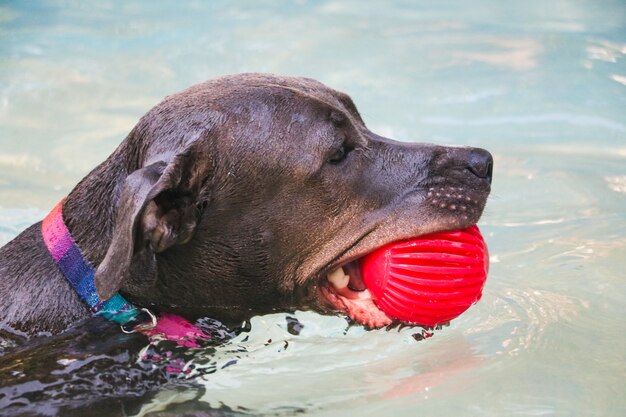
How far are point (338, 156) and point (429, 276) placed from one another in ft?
2.28

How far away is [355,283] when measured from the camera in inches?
195

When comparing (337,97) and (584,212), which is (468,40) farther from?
(337,97)

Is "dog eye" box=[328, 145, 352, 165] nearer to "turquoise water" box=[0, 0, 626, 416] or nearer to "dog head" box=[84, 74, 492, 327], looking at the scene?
"dog head" box=[84, 74, 492, 327]

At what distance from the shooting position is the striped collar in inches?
187

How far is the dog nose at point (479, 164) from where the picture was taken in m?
4.89

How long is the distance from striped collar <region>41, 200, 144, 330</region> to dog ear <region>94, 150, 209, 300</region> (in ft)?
1.15

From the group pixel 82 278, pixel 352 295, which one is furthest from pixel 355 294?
pixel 82 278

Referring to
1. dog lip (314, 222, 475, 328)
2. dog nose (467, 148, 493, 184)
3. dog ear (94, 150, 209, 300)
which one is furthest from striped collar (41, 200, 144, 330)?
dog nose (467, 148, 493, 184)

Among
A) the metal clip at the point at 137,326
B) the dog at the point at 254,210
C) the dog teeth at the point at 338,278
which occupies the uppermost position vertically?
the dog at the point at 254,210

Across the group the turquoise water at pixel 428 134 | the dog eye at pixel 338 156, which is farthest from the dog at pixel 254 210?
the turquoise water at pixel 428 134

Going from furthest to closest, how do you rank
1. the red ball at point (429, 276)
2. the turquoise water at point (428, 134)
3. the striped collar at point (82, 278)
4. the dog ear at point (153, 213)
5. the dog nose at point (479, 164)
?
the turquoise water at point (428, 134), the dog nose at point (479, 164), the striped collar at point (82, 278), the red ball at point (429, 276), the dog ear at point (153, 213)

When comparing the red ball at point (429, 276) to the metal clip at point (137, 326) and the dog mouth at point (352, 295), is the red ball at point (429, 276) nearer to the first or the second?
the dog mouth at point (352, 295)

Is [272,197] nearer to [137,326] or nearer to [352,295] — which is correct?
[352,295]

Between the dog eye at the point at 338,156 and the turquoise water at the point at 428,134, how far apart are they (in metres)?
1.14
